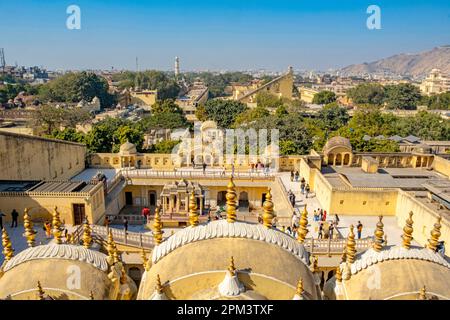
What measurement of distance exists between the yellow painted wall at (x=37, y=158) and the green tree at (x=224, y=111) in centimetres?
2950

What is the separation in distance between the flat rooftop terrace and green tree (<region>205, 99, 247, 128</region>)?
30899mm

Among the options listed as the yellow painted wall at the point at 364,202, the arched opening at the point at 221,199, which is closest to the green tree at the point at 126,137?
the arched opening at the point at 221,199

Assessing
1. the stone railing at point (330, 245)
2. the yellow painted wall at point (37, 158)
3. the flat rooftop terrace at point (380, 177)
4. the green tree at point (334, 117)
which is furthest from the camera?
the green tree at point (334, 117)

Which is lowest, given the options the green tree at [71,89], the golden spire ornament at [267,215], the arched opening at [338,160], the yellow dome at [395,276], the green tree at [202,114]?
the arched opening at [338,160]

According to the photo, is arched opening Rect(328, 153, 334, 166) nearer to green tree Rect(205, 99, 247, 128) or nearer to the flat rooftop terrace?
the flat rooftop terrace

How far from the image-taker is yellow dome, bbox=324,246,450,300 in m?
7.10

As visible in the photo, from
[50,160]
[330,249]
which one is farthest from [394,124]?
[50,160]

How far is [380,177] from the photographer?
2444 cm

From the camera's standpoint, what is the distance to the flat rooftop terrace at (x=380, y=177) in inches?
899

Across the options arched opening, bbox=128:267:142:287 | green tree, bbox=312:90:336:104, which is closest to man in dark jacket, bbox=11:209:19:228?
arched opening, bbox=128:267:142:287

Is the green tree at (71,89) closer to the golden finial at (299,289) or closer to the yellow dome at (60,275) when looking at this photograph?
the yellow dome at (60,275)

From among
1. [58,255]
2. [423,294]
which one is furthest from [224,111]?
[423,294]
